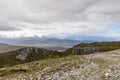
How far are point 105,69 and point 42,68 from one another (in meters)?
12.2

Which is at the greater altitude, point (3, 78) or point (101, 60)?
point (101, 60)

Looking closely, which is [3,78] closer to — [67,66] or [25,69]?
[25,69]

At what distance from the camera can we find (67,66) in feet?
125

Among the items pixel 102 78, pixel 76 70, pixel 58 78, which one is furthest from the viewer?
pixel 76 70

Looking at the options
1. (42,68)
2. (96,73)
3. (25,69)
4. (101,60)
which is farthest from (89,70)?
(25,69)

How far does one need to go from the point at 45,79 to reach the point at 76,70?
5635 mm

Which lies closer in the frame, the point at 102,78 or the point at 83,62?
the point at 102,78

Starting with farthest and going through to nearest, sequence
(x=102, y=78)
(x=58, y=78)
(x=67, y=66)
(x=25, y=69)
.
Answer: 1. (x=25, y=69)
2. (x=67, y=66)
3. (x=58, y=78)
4. (x=102, y=78)

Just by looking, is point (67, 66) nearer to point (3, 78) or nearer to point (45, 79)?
point (45, 79)

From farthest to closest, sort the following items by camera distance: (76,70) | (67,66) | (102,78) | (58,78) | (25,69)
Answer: (25,69) < (67,66) < (76,70) < (58,78) < (102,78)

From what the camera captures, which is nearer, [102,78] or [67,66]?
[102,78]

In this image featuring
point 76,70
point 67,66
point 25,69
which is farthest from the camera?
point 25,69

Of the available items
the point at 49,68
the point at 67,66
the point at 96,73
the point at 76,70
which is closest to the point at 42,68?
the point at 49,68

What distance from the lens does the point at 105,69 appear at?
34.7 meters
